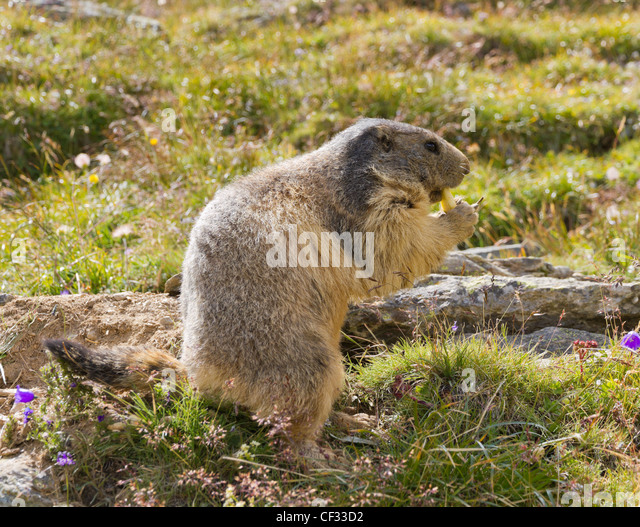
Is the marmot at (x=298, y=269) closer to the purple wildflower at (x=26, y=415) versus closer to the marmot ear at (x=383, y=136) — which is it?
the marmot ear at (x=383, y=136)

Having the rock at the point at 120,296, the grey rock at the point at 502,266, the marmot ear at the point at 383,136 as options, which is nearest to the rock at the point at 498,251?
the grey rock at the point at 502,266

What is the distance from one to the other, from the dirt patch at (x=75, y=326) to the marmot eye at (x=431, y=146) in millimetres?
2463

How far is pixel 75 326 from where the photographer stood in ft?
16.4

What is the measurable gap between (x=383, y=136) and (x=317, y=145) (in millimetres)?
3904

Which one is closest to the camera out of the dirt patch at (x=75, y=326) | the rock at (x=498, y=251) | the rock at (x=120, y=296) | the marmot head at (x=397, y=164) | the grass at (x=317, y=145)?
the grass at (x=317, y=145)

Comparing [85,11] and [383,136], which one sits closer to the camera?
[383,136]

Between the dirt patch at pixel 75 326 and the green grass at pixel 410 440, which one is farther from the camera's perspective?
the dirt patch at pixel 75 326

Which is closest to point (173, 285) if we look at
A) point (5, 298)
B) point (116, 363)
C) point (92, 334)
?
point (92, 334)

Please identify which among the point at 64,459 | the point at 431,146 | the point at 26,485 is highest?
the point at 431,146

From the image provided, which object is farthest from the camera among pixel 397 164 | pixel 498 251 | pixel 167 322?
pixel 498 251

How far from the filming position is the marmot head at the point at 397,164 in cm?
457

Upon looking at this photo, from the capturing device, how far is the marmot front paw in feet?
16.3

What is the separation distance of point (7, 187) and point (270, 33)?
6434 millimetres

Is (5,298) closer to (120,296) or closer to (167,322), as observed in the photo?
(120,296)
